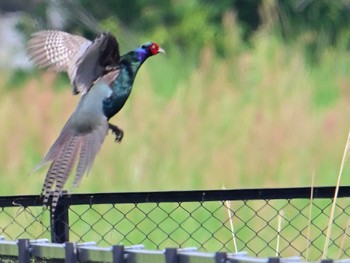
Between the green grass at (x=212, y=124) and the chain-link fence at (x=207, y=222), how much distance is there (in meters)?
0.48

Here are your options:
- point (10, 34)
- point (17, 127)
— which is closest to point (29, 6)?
point (10, 34)

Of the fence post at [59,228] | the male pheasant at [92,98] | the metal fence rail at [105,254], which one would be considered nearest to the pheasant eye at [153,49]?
the male pheasant at [92,98]

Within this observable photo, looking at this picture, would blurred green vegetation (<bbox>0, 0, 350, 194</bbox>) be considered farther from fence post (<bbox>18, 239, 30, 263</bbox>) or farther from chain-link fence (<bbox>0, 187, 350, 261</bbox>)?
fence post (<bbox>18, 239, 30, 263</bbox>)

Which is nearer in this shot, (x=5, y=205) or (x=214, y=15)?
(x=5, y=205)

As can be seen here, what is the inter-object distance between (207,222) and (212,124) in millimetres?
1619

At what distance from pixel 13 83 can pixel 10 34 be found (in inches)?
113

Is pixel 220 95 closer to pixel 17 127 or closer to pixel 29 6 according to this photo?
pixel 17 127

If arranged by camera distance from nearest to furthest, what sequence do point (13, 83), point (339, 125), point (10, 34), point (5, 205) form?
point (5, 205) → point (339, 125) → point (13, 83) → point (10, 34)

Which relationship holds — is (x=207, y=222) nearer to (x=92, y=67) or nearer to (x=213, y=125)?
(x=213, y=125)

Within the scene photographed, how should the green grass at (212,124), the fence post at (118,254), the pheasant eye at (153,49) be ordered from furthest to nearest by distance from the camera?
the green grass at (212,124) < the pheasant eye at (153,49) < the fence post at (118,254)

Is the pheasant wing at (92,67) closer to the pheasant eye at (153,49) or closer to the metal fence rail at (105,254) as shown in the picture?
the pheasant eye at (153,49)

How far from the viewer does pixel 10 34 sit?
1404cm

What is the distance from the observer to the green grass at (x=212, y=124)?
9156 mm

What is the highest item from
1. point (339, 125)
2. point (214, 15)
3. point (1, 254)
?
point (214, 15)
